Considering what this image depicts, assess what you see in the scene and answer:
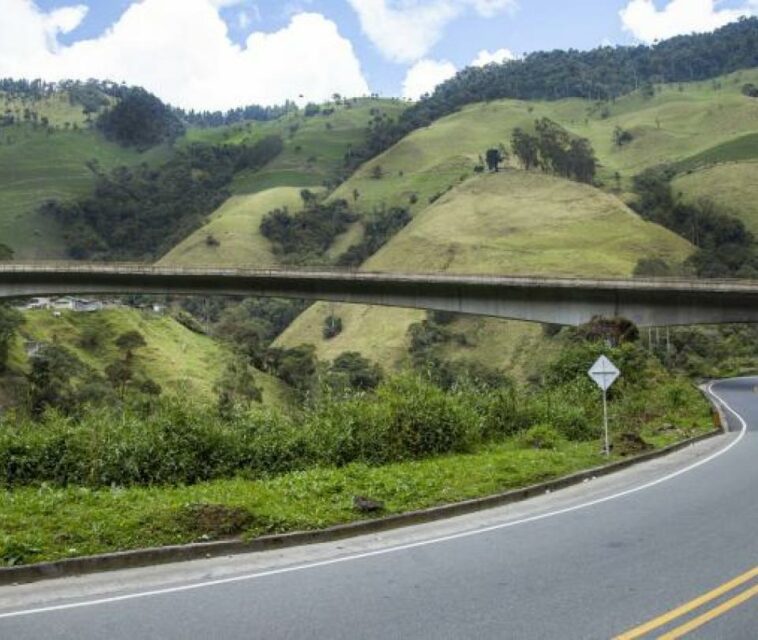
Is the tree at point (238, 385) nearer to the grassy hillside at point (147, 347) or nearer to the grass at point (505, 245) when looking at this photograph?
the grassy hillside at point (147, 347)

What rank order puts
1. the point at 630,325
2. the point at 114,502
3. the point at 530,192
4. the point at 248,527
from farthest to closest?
the point at 530,192 < the point at 630,325 < the point at 114,502 < the point at 248,527

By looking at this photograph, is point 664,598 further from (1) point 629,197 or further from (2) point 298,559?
(1) point 629,197

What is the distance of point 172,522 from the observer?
11.2 meters

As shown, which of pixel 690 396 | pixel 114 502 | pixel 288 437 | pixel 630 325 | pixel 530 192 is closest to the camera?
pixel 114 502

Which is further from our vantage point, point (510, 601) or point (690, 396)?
point (690, 396)

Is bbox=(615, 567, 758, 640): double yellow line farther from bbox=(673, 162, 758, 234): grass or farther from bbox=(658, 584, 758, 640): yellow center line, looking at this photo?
bbox=(673, 162, 758, 234): grass

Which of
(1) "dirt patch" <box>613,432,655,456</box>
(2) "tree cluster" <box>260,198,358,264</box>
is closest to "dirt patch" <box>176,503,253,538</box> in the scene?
(1) "dirt patch" <box>613,432,655,456</box>

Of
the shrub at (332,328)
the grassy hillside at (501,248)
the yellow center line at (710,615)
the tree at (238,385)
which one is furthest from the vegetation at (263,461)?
the shrub at (332,328)

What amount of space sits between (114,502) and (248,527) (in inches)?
95.8

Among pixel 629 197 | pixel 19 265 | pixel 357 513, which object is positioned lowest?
pixel 357 513

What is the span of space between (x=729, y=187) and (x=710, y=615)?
152766 mm

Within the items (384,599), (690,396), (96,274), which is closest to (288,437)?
(384,599)

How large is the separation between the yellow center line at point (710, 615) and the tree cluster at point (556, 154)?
15752 cm

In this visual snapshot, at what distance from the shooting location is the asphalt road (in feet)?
25.3
